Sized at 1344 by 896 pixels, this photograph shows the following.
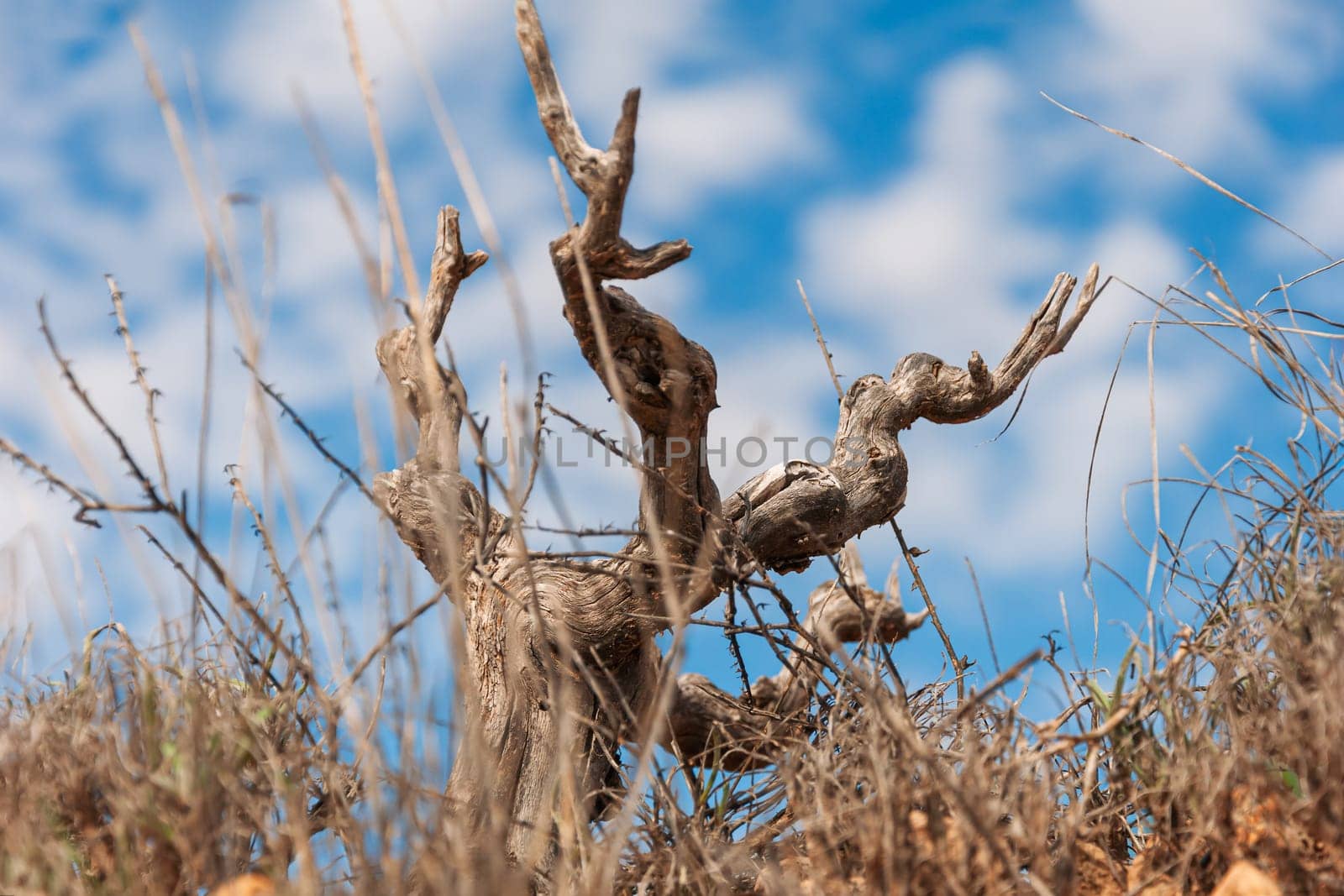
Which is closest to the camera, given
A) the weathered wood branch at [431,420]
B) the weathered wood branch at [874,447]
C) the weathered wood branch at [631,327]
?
the weathered wood branch at [631,327]

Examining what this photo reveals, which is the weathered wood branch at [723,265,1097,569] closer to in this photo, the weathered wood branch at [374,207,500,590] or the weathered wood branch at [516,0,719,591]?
the weathered wood branch at [516,0,719,591]

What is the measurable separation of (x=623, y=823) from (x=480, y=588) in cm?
240

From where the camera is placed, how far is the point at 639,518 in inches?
126

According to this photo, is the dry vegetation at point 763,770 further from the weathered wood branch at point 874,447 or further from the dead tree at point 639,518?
the weathered wood branch at point 874,447

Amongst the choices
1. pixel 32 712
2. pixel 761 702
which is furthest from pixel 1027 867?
pixel 761 702

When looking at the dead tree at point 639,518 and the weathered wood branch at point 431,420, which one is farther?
the weathered wood branch at point 431,420

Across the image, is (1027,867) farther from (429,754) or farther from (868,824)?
(429,754)

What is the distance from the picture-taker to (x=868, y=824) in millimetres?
1711

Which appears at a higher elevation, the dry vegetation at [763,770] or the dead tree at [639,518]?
the dead tree at [639,518]

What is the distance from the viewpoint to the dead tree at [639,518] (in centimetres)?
260

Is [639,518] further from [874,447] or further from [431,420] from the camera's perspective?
[874,447]

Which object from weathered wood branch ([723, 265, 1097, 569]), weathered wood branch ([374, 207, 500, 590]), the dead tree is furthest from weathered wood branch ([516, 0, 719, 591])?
weathered wood branch ([374, 207, 500, 590])

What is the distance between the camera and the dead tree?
260cm

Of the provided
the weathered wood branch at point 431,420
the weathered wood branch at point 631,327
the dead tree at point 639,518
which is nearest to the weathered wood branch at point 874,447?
the dead tree at point 639,518
